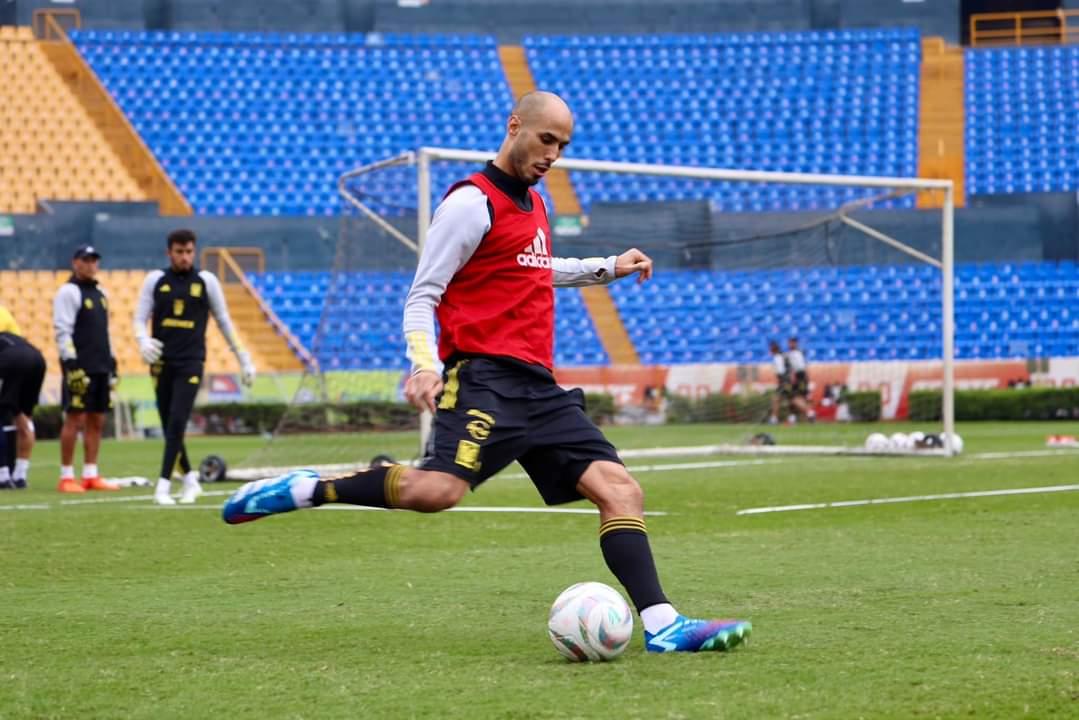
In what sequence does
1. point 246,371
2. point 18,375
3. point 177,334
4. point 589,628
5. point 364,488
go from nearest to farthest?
point 589,628, point 364,488, point 177,334, point 246,371, point 18,375

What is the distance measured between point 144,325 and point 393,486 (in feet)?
21.1

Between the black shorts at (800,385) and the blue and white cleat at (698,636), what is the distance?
14922 millimetres

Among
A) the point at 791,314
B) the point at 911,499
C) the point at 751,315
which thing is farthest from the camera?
the point at 751,315

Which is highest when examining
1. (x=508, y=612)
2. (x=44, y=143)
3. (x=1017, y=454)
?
(x=44, y=143)

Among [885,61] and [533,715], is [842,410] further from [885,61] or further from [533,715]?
[885,61]

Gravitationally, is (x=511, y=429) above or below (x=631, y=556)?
above

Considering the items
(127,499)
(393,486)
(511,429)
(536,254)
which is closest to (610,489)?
(511,429)

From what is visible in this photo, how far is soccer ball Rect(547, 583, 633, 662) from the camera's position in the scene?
4297 mm

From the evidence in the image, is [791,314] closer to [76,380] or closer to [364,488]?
[76,380]

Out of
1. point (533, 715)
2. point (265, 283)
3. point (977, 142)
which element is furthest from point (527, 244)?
point (977, 142)

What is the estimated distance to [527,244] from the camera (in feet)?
15.6

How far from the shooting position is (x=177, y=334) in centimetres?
1040

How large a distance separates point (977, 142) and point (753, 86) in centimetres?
617

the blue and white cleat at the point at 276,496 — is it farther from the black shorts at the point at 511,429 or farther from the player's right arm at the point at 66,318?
the player's right arm at the point at 66,318
